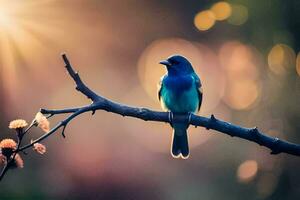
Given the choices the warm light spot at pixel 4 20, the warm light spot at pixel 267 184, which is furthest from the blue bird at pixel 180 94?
the warm light spot at pixel 4 20

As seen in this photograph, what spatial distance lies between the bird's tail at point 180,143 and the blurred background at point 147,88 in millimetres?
2134

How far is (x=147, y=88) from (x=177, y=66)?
5.93 m

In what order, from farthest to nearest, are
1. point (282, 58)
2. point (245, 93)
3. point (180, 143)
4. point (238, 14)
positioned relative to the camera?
1. point (245, 93)
2. point (238, 14)
3. point (282, 58)
4. point (180, 143)

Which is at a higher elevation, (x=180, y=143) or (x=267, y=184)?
(x=267, y=184)

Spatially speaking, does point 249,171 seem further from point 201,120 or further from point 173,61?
point 201,120

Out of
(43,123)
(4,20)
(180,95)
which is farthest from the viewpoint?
(4,20)

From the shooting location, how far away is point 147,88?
9883 mm

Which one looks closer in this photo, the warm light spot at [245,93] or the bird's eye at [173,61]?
the bird's eye at [173,61]

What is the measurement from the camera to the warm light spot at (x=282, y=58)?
5785mm

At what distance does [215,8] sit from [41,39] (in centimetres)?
486

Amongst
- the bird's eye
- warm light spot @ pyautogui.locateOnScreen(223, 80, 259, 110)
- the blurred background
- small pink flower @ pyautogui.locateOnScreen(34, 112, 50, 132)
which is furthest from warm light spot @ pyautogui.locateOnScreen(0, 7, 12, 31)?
small pink flower @ pyautogui.locateOnScreen(34, 112, 50, 132)

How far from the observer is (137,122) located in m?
10.2

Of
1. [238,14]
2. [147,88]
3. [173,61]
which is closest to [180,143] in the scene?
[173,61]

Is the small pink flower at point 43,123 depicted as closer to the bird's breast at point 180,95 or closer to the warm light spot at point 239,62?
the bird's breast at point 180,95
